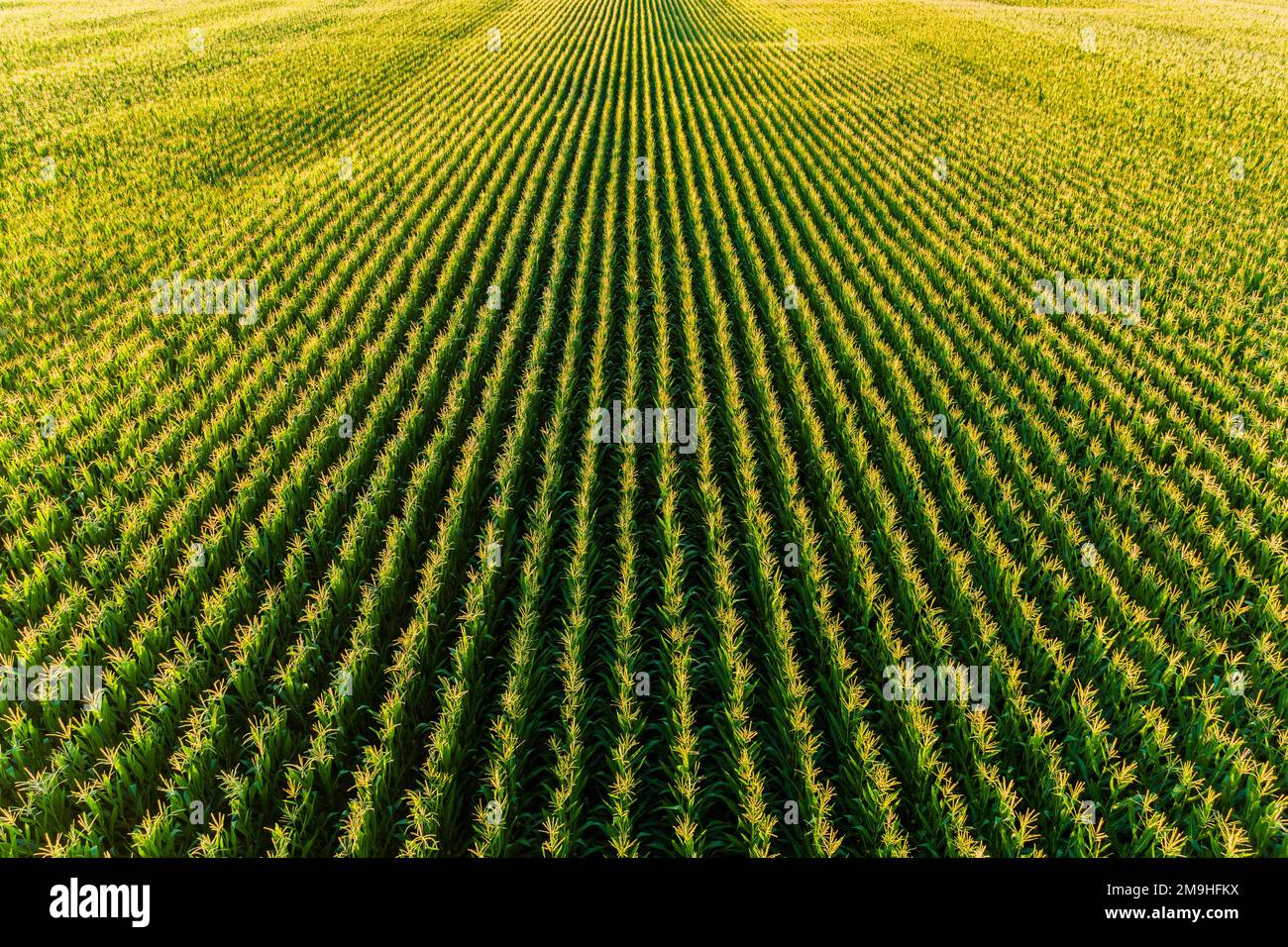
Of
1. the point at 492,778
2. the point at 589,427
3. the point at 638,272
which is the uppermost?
the point at 638,272

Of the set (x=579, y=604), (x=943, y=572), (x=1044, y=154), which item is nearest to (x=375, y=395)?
(x=579, y=604)

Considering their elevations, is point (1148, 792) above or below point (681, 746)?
below

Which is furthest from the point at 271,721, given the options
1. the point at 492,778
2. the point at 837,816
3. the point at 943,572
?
the point at 943,572
